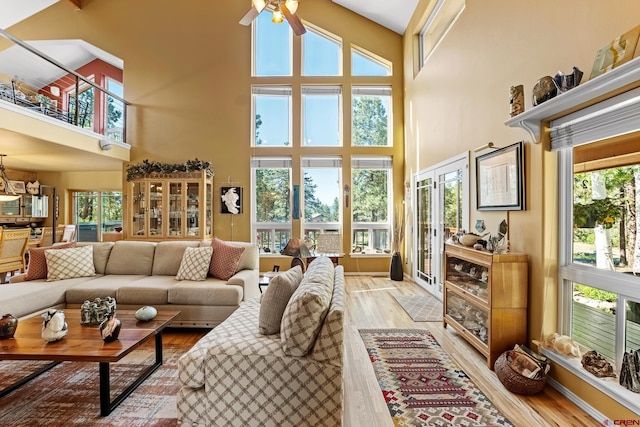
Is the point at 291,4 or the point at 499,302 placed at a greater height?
the point at 291,4

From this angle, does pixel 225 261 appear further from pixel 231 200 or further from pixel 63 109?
pixel 63 109

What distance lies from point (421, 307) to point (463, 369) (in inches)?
65.6

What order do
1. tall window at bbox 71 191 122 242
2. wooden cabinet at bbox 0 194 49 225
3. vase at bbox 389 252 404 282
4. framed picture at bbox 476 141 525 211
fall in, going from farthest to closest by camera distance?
1. tall window at bbox 71 191 122 242
2. wooden cabinet at bbox 0 194 49 225
3. vase at bbox 389 252 404 282
4. framed picture at bbox 476 141 525 211

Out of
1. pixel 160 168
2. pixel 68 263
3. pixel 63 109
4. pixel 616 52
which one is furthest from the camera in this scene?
pixel 63 109

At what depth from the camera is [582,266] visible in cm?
221

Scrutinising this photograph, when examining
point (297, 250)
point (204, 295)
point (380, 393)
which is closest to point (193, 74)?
point (297, 250)

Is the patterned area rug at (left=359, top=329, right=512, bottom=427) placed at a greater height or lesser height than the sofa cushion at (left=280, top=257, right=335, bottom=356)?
lesser

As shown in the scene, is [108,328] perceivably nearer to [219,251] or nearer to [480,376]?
[219,251]

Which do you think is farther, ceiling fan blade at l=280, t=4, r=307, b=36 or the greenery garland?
the greenery garland

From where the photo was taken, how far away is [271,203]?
6660 mm

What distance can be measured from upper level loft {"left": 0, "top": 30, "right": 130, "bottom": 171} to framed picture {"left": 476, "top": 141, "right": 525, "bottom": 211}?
18.1 feet

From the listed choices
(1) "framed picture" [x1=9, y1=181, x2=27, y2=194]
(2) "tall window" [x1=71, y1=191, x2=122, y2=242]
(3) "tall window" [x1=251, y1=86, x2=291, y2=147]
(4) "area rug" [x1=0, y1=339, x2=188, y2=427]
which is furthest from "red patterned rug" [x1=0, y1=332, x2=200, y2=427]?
(1) "framed picture" [x1=9, y1=181, x2=27, y2=194]

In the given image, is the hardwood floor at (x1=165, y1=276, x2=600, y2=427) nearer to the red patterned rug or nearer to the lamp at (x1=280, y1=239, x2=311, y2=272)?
the red patterned rug

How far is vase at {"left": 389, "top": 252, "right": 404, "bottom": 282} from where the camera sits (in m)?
5.96
